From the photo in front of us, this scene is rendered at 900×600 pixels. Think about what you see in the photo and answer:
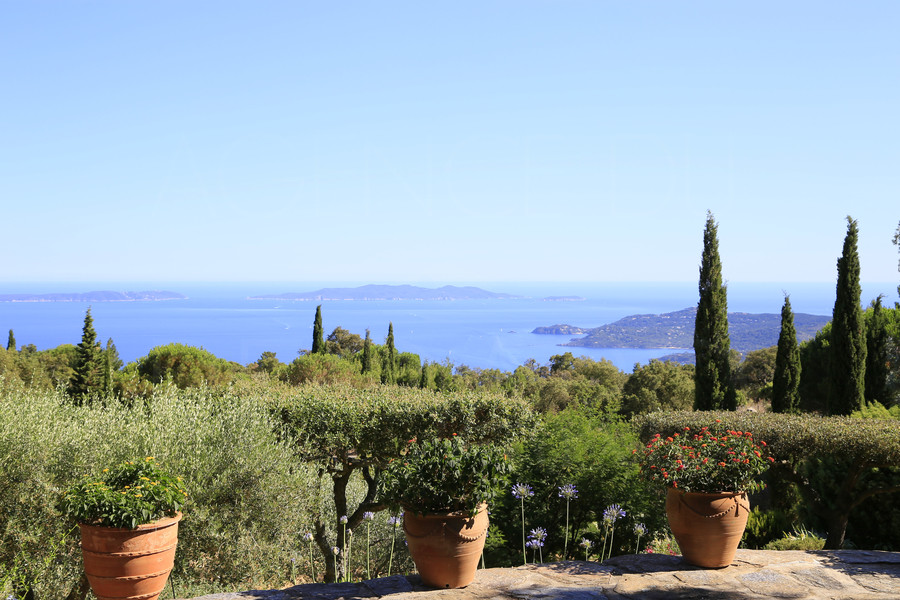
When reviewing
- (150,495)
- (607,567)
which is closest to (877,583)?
(607,567)

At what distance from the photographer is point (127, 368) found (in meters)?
32.2

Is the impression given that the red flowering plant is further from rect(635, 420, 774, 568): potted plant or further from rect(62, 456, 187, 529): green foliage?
rect(62, 456, 187, 529): green foliage

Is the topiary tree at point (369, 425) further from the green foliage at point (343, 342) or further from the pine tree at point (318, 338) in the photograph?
the green foliage at point (343, 342)

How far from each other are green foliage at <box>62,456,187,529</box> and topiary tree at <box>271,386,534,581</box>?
2.90 metres

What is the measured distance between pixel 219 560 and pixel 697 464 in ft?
14.8

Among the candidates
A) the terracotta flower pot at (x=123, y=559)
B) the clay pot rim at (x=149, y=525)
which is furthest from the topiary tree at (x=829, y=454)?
the terracotta flower pot at (x=123, y=559)

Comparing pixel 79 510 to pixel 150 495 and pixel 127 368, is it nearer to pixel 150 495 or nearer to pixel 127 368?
pixel 150 495

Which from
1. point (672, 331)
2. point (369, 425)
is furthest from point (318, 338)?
point (672, 331)

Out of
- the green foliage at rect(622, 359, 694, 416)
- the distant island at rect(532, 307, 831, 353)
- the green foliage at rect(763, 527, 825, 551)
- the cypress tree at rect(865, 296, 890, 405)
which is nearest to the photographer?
the green foliage at rect(763, 527, 825, 551)

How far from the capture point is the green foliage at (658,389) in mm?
30906

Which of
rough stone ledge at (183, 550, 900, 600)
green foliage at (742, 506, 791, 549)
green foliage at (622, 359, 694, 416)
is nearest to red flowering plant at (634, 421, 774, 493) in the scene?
rough stone ledge at (183, 550, 900, 600)

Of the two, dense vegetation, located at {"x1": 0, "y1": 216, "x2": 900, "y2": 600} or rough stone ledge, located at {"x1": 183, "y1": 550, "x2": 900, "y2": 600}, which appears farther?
dense vegetation, located at {"x1": 0, "y1": 216, "x2": 900, "y2": 600}

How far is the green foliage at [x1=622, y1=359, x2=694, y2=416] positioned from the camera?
30906 millimetres

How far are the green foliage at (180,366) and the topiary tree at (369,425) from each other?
55.1 feet
